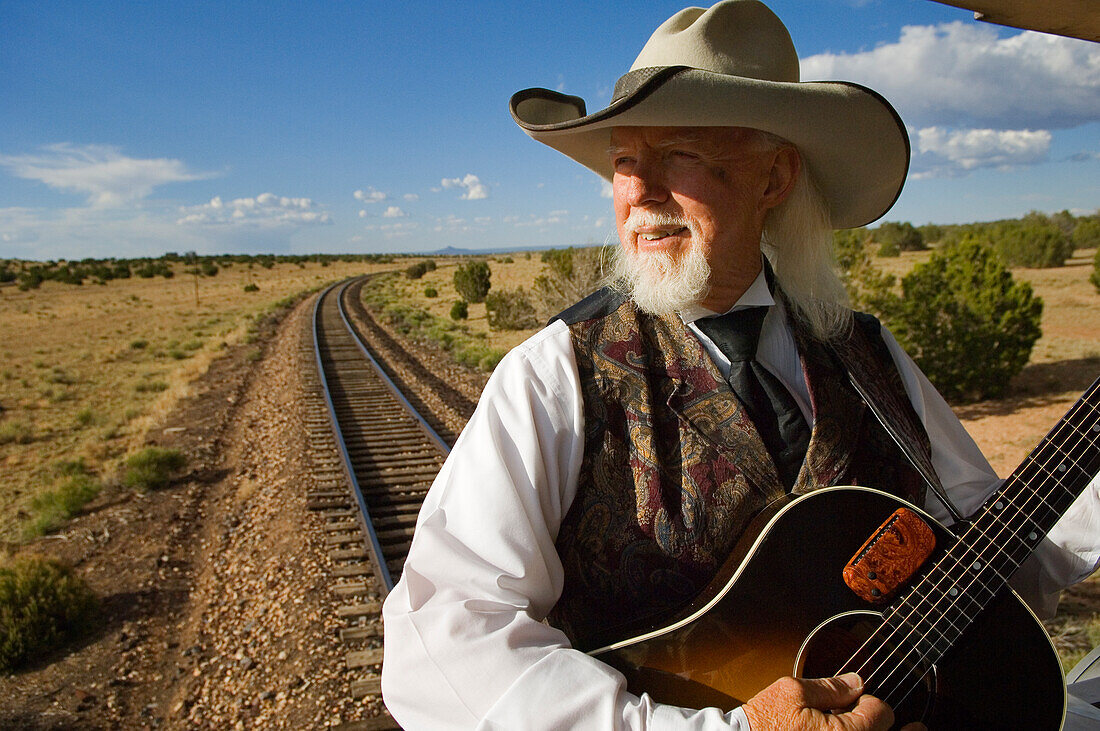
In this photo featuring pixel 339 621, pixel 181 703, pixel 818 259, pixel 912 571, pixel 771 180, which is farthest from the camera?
pixel 339 621

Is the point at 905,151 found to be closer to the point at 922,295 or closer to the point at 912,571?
the point at 912,571

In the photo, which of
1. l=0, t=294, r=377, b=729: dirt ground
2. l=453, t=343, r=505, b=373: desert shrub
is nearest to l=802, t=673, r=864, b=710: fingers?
l=0, t=294, r=377, b=729: dirt ground

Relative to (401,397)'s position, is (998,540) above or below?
above

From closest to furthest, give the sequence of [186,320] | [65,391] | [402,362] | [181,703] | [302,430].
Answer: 1. [181,703]
2. [302,430]
3. [402,362]
4. [65,391]
5. [186,320]

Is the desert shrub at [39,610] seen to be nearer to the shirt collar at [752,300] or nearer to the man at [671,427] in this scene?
the man at [671,427]

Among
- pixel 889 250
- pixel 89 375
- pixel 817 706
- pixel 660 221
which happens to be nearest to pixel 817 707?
pixel 817 706

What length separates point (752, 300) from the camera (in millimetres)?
1921

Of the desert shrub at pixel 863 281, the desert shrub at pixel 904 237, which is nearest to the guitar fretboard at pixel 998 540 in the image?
the desert shrub at pixel 863 281

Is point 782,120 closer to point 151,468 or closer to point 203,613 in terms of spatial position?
point 203,613

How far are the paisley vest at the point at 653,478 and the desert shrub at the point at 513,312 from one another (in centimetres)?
1881

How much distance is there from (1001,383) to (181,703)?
11416mm

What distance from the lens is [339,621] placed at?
15.3 ft

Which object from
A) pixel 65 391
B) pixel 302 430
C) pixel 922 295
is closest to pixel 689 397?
pixel 302 430

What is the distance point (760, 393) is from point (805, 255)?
24.1 inches
